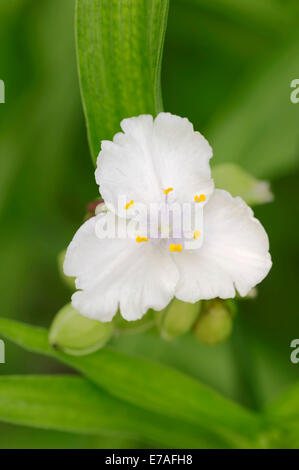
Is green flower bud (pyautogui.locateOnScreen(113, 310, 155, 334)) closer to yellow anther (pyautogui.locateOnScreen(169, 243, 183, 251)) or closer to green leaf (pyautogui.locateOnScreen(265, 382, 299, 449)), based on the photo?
yellow anther (pyautogui.locateOnScreen(169, 243, 183, 251))

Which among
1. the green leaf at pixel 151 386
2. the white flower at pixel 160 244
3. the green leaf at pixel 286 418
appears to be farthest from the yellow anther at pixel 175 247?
the green leaf at pixel 286 418

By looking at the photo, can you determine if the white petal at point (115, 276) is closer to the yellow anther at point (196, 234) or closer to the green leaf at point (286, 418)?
the yellow anther at point (196, 234)

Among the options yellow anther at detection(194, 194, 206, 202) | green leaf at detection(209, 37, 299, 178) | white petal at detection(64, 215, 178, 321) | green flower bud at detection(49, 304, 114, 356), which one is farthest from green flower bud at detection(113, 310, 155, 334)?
green leaf at detection(209, 37, 299, 178)

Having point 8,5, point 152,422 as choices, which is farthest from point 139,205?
point 8,5

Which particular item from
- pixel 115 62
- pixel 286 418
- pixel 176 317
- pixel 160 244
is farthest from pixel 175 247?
pixel 286 418

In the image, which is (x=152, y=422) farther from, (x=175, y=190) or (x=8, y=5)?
(x=8, y=5)
